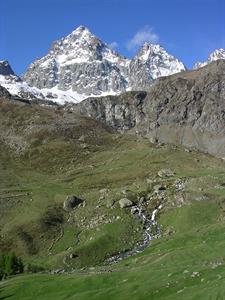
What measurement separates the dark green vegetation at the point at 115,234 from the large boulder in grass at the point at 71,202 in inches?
68.6

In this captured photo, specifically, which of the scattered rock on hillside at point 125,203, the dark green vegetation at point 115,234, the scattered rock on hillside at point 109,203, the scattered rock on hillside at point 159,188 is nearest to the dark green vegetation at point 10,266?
the dark green vegetation at point 115,234

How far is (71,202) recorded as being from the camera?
506ft

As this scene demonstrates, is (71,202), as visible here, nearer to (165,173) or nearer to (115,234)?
(115,234)

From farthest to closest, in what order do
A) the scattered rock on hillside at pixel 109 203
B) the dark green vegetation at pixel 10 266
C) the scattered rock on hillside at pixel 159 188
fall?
the scattered rock on hillside at pixel 159 188 → the scattered rock on hillside at pixel 109 203 → the dark green vegetation at pixel 10 266

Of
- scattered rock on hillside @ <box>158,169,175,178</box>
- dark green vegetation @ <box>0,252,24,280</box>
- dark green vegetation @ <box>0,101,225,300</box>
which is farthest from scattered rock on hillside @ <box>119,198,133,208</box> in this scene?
dark green vegetation @ <box>0,252,24,280</box>

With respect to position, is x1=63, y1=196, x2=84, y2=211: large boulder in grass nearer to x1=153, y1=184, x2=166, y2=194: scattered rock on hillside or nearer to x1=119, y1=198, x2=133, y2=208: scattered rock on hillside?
x1=119, y1=198, x2=133, y2=208: scattered rock on hillside

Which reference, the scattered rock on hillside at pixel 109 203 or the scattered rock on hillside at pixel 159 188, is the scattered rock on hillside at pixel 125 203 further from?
the scattered rock on hillside at pixel 159 188

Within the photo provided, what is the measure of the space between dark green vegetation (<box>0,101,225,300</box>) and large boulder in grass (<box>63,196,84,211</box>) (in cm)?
174

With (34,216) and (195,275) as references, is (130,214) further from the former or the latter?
(195,275)

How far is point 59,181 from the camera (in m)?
194

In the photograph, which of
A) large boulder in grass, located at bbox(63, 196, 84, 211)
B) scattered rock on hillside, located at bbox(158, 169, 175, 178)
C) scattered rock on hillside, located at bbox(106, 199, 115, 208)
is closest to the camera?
scattered rock on hillside, located at bbox(106, 199, 115, 208)

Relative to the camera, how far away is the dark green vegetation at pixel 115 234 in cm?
6109

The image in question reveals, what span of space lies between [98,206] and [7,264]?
1805 inches

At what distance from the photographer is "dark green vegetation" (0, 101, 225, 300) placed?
200 feet
